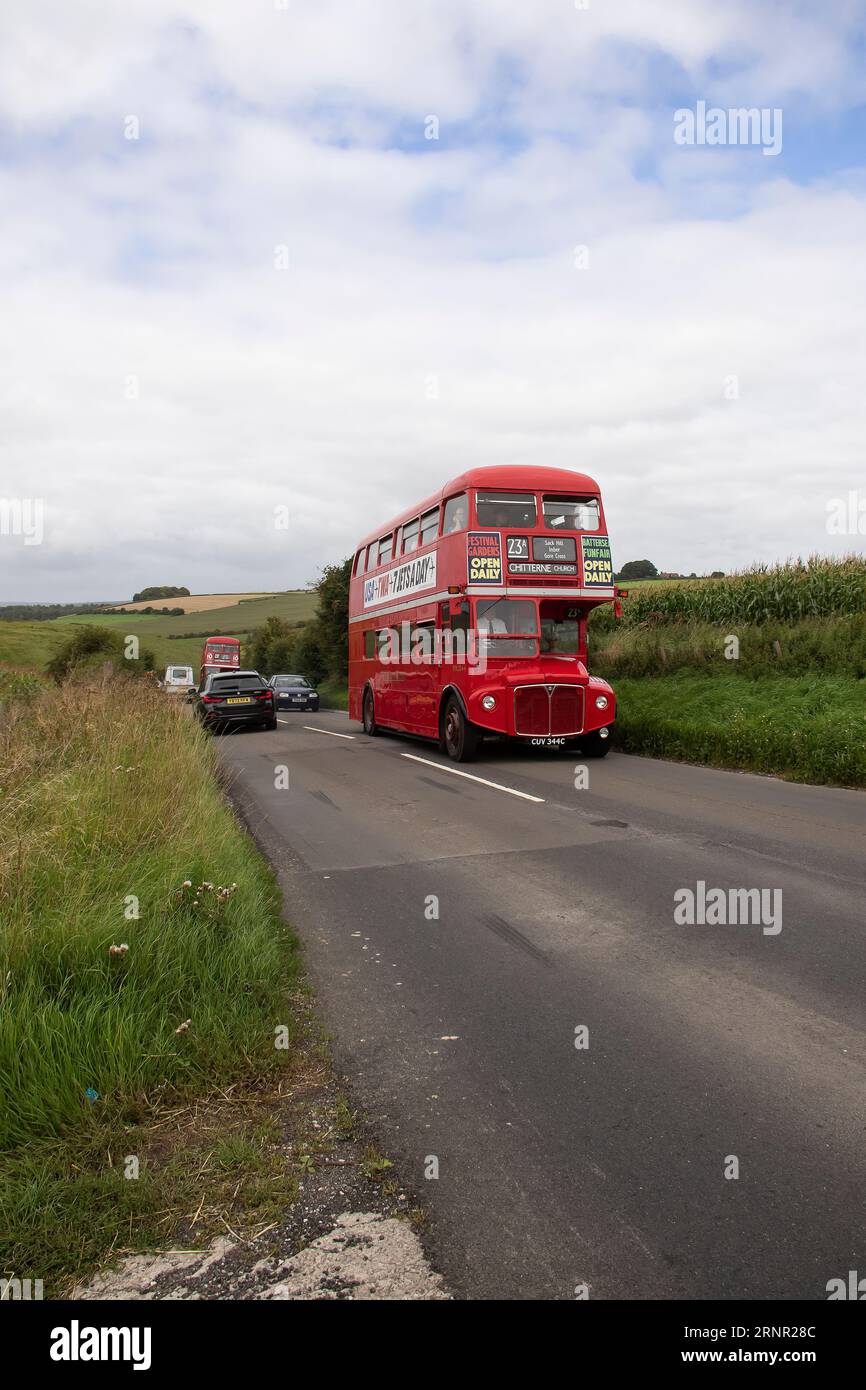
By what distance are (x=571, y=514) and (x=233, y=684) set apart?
1231 cm

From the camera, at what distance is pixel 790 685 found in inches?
668

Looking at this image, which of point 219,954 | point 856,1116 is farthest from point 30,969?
point 856,1116

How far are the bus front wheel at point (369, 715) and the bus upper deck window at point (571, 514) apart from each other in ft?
28.3

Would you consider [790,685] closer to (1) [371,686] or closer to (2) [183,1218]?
(1) [371,686]

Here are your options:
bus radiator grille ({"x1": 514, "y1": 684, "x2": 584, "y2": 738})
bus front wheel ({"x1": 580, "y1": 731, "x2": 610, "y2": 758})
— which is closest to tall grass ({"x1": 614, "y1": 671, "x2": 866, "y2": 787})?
bus front wheel ({"x1": 580, "y1": 731, "x2": 610, "y2": 758})

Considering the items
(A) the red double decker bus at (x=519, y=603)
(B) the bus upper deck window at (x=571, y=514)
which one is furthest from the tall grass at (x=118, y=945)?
(B) the bus upper deck window at (x=571, y=514)

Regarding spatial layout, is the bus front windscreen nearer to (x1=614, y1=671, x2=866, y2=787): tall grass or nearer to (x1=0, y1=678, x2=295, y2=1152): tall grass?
(x1=614, y1=671, x2=866, y2=787): tall grass

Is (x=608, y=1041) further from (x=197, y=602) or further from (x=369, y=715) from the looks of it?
(x=197, y=602)

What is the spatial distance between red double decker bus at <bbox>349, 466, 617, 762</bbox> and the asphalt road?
5.83 meters

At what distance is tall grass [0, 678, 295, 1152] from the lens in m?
3.59

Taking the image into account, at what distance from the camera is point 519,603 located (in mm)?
15586

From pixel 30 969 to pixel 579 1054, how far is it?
252 cm

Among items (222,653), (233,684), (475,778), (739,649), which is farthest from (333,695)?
(475,778)
